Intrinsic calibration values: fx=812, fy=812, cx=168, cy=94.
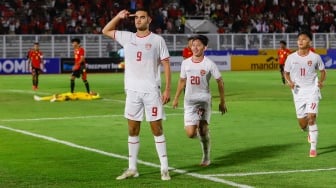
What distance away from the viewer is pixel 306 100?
45.0 feet

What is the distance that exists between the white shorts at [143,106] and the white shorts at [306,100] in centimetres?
367

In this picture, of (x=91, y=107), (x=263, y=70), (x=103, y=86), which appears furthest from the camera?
(x=263, y=70)

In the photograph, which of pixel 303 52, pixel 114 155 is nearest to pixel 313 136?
pixel 303 52

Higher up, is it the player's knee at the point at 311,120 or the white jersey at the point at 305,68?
the white jersey at the point at 305,68

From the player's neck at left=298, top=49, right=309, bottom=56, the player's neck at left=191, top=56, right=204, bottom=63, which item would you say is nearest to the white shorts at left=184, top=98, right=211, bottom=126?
the player's neck at left=191, top=56, right=204, bottom=63

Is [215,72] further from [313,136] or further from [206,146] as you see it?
[313,136]

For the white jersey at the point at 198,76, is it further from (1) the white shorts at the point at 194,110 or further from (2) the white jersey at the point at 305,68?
(2) the white jersey at the point at 305,68

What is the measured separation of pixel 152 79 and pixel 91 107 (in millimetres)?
13782

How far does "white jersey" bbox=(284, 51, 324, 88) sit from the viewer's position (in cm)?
1376

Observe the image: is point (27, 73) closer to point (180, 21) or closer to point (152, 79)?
point (180, 21)

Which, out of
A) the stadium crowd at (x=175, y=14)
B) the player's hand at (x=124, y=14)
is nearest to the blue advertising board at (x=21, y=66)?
the stadium crowd at (x=175, y=14)

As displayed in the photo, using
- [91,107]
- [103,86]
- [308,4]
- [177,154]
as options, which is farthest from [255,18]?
[177,154]

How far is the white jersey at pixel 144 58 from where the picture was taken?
423 inches

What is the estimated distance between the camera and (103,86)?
36.0 metres
